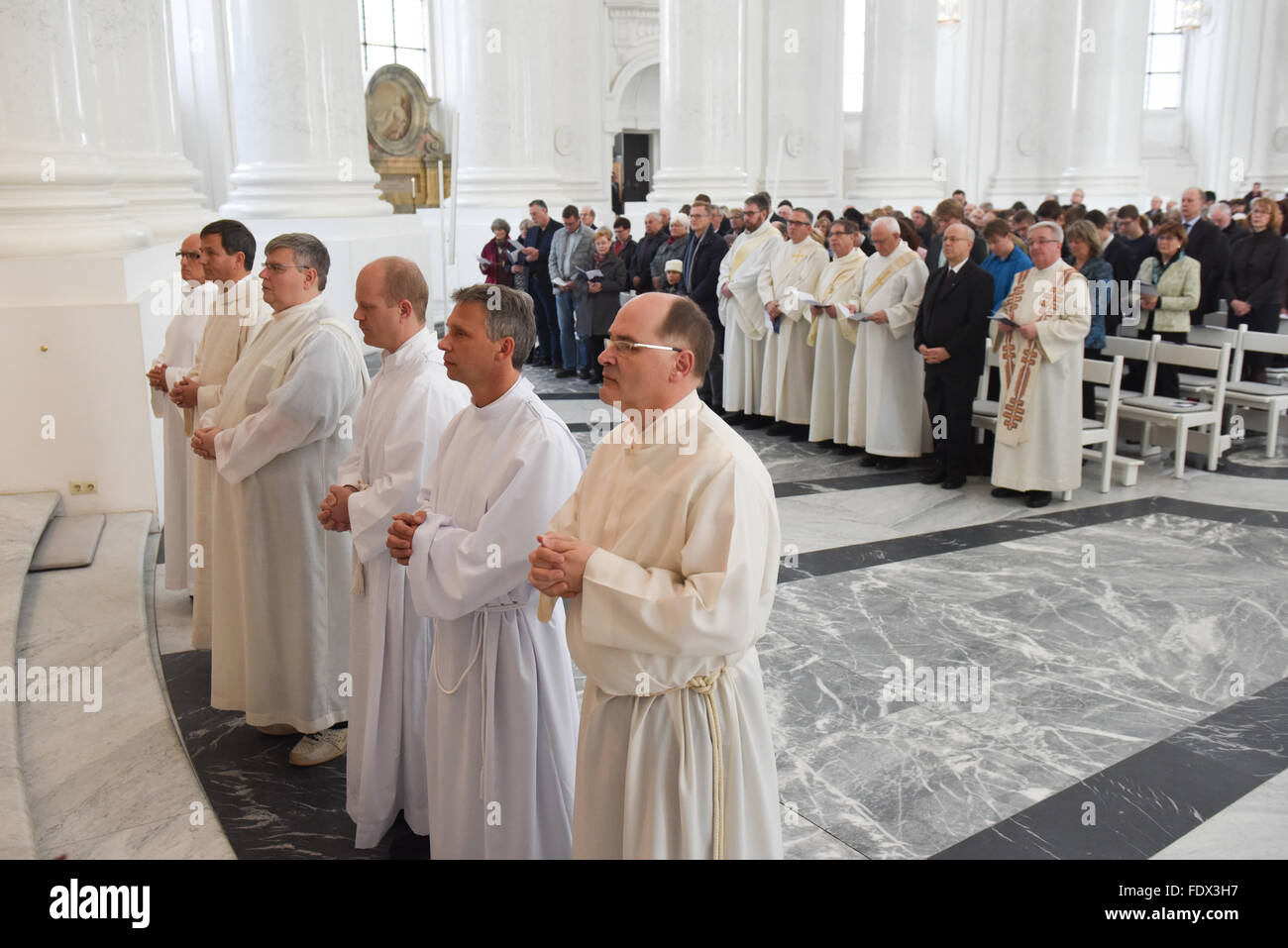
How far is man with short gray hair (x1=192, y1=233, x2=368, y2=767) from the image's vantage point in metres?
4.16

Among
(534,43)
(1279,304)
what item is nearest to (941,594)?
(1279,304)

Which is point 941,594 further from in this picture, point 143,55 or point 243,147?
point 243,147

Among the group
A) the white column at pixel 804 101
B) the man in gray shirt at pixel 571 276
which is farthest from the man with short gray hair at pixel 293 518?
the white column at pixel 804 101

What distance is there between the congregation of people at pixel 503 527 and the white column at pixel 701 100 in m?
6.37

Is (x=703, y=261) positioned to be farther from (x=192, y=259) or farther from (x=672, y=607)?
(x=672, y=607)

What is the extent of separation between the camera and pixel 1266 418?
31.8 feet

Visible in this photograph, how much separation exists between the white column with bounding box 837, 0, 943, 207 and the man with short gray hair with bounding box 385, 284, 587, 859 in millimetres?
15005

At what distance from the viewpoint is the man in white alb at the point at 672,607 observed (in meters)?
2.43

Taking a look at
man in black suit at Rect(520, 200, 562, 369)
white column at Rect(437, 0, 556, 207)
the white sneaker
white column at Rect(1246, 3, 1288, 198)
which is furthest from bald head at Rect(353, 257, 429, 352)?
white column at Rect(1246, 3, 1288, 198)

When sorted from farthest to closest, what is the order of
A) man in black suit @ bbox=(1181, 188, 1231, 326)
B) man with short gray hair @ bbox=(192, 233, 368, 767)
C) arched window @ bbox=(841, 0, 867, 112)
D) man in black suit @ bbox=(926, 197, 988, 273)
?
arched window @ bbox=(841, 0, 867, 112), man in black suit @ bbox=(1181, 188, 1231, 326), man in black suit @ bbox=(926, 197, 988, 273), man with short gray hair @ bbox=(192, 233, 368, 767)

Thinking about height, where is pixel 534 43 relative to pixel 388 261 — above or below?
above

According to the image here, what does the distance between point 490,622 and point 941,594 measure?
134 inches

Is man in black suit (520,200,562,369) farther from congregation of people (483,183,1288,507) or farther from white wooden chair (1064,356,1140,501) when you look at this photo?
white wooden chair (1064,356,1140,501)

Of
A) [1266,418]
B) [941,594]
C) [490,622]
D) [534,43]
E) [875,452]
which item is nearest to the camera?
[490,622]
